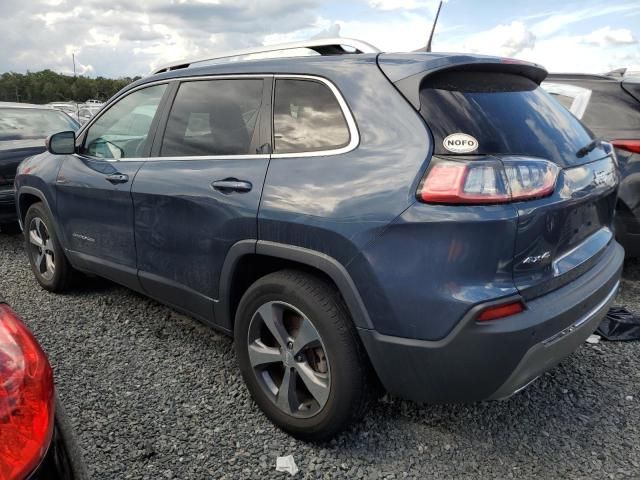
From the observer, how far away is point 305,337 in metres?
2.33

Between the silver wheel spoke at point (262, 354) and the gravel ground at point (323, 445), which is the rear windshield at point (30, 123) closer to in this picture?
the gravel ground at point (323, 445)

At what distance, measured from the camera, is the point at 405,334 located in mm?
2016

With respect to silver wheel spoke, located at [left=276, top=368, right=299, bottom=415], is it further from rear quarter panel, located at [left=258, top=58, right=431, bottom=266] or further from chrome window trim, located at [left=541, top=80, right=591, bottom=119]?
chrome window trim, located at [left=541, top=80, right=591, bottom=119]

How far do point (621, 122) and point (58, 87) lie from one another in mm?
94701

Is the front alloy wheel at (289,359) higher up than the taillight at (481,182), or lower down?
lower down

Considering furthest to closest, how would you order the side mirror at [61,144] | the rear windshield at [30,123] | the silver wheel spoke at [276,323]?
the rear windshield at [30,123], the side mirror at [61,144], the silver wheel spoke at [276,323]

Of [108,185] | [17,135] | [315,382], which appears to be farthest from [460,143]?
[17,135]

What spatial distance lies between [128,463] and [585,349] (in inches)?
105

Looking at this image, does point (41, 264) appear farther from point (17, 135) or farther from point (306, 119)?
point (306, 119)

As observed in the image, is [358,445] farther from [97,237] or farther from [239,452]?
[97,237]

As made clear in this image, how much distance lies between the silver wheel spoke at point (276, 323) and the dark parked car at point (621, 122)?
287 centimetres

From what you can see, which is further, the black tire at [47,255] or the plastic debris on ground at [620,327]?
the black tire at [47,255]

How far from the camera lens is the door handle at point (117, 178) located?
3219mm

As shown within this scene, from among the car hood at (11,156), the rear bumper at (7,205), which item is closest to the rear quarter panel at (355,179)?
the rear bumper at (7,205)
